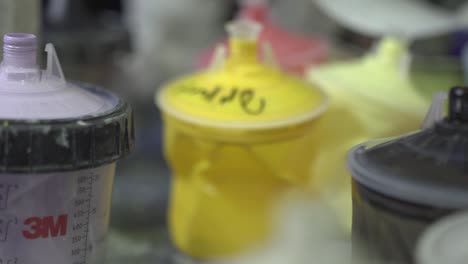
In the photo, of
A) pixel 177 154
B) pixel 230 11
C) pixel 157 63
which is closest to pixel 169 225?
pixel 177 154

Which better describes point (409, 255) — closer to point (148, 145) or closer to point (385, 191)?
point (385, 191)

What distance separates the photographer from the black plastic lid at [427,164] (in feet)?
1.54

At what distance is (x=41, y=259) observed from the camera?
597 millimetres

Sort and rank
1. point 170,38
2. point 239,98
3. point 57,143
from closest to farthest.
Answer: 1. point 57,143
2. point 239,98
3. point 170,38

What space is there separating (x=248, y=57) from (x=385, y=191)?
476mm

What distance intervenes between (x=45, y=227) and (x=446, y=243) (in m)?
0.35

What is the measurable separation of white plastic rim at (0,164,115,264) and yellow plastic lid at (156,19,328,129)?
28 centimetres

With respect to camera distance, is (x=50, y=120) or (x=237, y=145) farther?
(x=237, y=145)

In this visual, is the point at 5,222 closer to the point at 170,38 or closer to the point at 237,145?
the point at 237,145

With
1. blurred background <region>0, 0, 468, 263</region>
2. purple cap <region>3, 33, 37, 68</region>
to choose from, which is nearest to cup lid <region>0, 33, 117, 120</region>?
purple cap <region>3, 33, 37, 68</region>

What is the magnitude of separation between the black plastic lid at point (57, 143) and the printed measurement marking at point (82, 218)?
3 centimetres

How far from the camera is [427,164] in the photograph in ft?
1.61

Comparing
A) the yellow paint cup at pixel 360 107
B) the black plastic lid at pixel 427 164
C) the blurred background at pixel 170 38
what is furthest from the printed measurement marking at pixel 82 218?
the blurred background at pixel 170 38

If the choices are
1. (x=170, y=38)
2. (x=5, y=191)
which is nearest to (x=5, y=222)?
(x=5, y=191)
